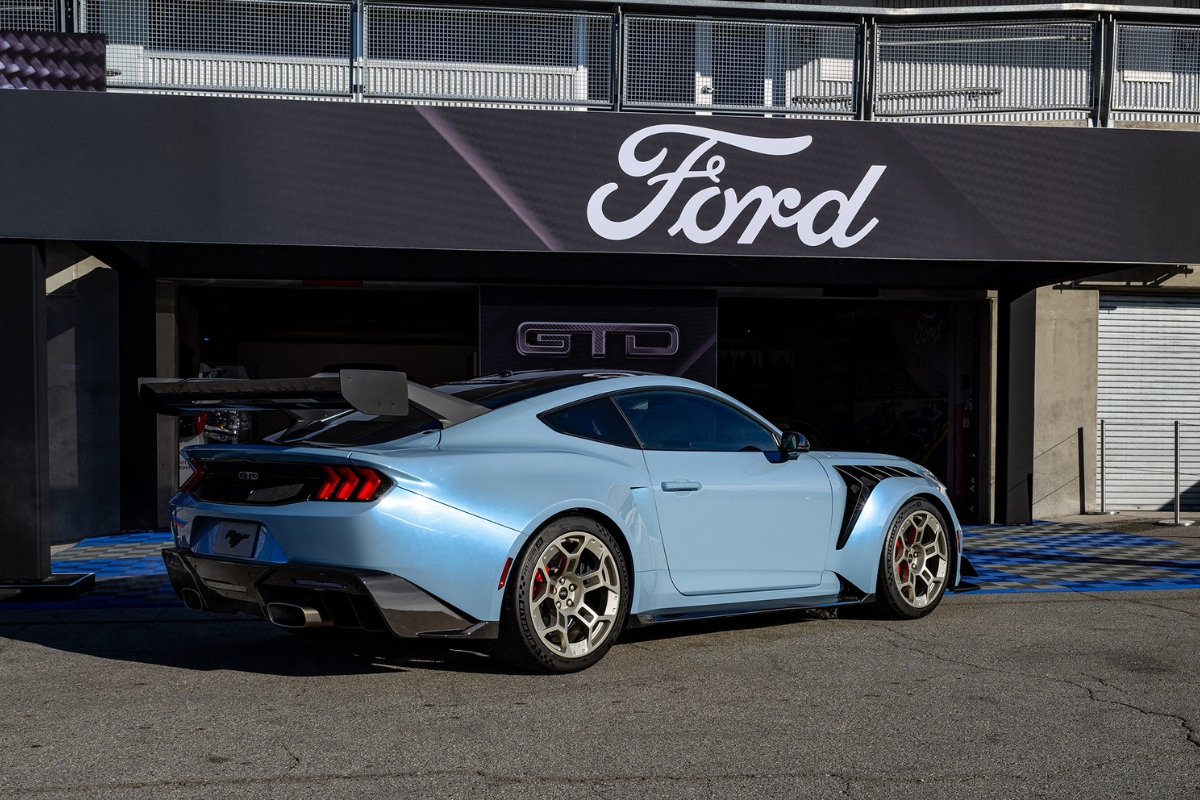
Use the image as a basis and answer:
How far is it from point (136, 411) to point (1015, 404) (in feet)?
29.3

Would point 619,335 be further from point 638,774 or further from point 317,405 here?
point 638,774

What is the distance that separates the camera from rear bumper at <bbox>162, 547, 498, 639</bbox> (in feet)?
15.2

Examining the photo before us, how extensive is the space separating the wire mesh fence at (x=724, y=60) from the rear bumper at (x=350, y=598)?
6.89 m

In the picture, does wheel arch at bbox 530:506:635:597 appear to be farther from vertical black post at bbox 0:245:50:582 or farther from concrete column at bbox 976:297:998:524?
concrete column at bbox 976:297:998:524

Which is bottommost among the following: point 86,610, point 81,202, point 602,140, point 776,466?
point 86,610

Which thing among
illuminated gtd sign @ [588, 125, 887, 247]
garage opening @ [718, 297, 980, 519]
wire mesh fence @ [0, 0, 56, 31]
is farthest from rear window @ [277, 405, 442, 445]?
wire mesh fence @ [0, 0, 56, 31]

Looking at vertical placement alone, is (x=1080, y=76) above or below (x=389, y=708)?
above

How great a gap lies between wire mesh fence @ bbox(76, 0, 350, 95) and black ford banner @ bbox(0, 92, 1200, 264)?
1420 mm

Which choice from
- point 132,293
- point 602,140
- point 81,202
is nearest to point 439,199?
point 602,140

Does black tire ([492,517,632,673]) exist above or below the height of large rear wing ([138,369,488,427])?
below

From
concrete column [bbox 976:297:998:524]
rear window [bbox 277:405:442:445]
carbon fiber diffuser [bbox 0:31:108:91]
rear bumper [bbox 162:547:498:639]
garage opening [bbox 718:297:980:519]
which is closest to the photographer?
rear bumper [bbox 162:547:498:639]

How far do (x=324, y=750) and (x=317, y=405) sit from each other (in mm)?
1730

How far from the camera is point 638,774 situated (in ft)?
12.1

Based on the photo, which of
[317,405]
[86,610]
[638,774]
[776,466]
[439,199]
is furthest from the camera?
[439,199]
